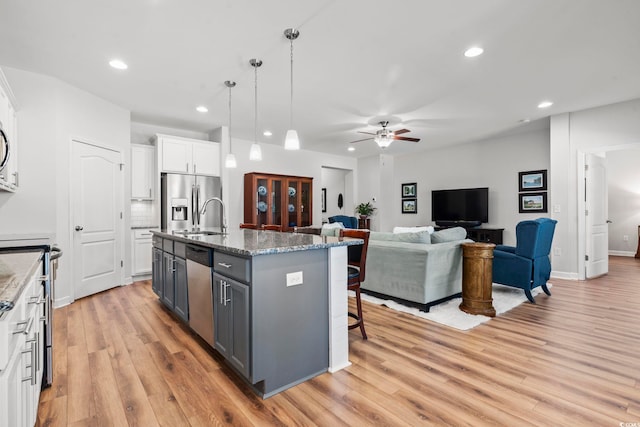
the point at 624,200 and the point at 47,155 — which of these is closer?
the point at 47,155

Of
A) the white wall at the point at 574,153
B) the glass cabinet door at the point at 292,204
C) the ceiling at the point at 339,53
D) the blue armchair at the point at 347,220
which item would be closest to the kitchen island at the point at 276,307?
the ceiling at the point at 339,53

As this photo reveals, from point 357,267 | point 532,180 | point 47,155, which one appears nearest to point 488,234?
point 532,180

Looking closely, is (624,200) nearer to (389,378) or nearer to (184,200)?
(389,378)

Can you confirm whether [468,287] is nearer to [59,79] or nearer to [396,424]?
[396,424]

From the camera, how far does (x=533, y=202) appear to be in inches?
243

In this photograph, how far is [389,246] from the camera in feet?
11.9

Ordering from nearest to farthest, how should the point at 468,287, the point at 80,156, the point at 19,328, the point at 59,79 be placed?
the point at 19,328 < the point at 468,287 < the point at 59,79 < the point at 80,156

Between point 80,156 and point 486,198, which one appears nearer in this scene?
point 80,156

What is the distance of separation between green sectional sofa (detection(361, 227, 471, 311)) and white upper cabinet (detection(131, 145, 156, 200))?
12.1 ft

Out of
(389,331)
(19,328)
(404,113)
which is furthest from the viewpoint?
(404,113)

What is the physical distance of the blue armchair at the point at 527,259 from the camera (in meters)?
3.69

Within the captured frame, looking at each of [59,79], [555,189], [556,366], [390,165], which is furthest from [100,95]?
[555,189]

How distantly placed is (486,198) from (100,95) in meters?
7.06

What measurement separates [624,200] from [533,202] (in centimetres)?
301
